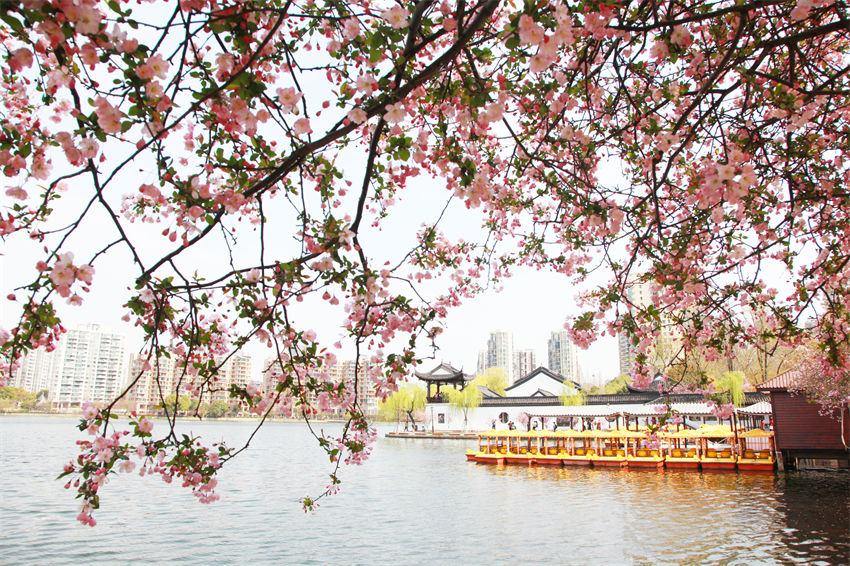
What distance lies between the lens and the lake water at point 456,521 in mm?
9844

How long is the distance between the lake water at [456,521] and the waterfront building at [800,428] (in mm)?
803

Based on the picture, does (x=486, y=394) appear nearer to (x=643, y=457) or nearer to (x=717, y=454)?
(x=643, y=457)

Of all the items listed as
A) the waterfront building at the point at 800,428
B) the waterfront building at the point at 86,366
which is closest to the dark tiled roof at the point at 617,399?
the waterfront building at the point at 800,428

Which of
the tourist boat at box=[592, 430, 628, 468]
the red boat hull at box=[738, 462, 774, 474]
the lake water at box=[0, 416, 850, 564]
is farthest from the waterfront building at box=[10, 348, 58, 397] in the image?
the red boat hull at box=[738, 462, 774, 474]

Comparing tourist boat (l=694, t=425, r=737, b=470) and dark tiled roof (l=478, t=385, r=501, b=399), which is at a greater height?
dark tiled roof (l=478, t=385, r=501, b=399)

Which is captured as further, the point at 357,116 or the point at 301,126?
the point at 301,126

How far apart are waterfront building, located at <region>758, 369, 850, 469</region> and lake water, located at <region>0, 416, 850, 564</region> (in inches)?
31.6

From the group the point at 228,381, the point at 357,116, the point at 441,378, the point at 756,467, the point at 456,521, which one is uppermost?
the point at 441,378

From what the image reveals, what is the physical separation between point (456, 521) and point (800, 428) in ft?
42.4

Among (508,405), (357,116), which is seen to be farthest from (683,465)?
(357,116)

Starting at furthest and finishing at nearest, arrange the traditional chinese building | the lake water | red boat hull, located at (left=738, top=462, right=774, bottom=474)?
the traditional chinese building
red boat hull, located at (left=738, top=462, right=774, bottom=474)
the lake water

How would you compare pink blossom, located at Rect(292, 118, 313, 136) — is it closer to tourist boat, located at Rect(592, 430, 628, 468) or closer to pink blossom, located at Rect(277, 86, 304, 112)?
pink blossom, located at Rect(277, 86, 304, 112)

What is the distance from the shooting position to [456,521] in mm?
12906

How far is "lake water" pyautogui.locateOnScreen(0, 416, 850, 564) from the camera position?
9844 millimetres
